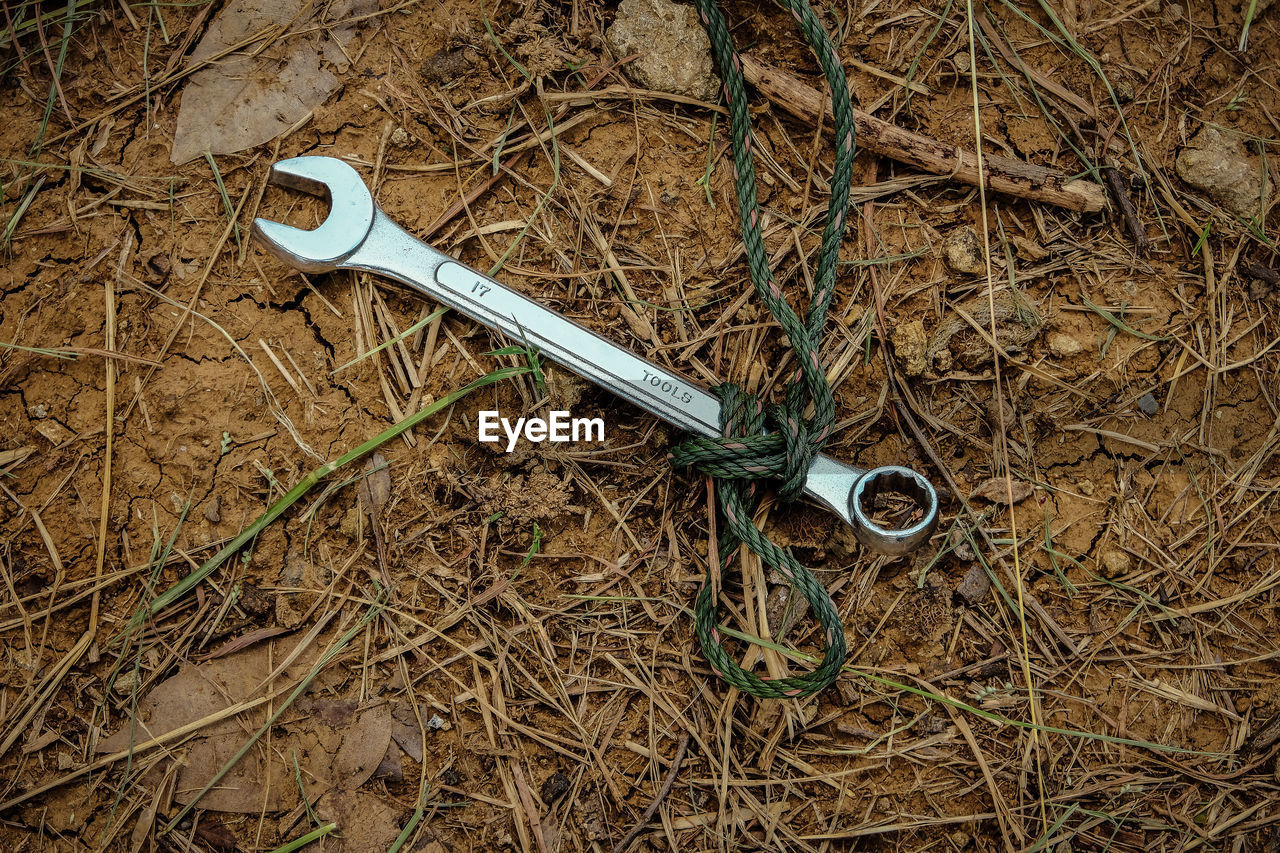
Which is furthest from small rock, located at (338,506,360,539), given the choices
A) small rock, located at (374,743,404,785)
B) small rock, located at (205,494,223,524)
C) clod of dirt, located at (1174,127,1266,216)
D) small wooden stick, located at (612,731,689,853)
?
clod of dirt, located at (1174,127,1266,216)

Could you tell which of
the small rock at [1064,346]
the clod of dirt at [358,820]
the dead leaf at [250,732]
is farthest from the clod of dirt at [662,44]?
the clod of dirt at [358,820]

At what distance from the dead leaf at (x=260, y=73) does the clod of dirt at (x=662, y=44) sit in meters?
0.65

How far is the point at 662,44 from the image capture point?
2.08 m

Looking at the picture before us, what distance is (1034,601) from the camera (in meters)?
2.02

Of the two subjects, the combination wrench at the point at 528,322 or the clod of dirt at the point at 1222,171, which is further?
the clod of dirt at the point at 1222,171

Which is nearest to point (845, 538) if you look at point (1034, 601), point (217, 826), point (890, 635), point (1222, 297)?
point (890, 635)

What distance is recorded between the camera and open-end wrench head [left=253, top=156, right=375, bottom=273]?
77.2 inches

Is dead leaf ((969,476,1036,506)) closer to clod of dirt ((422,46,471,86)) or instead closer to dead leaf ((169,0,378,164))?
clod of dirt ((422,46,471,86))

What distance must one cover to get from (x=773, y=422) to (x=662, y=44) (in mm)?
997

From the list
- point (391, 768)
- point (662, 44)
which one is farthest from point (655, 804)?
point (662, 44)

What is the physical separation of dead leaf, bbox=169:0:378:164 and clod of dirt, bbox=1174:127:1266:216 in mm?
2157

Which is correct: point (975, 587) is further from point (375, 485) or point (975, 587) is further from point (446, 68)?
point (446, 68)

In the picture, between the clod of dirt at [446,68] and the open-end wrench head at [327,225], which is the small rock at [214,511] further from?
the clod of dirt at [446,68]

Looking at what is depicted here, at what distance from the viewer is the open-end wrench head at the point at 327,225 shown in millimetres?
1962
